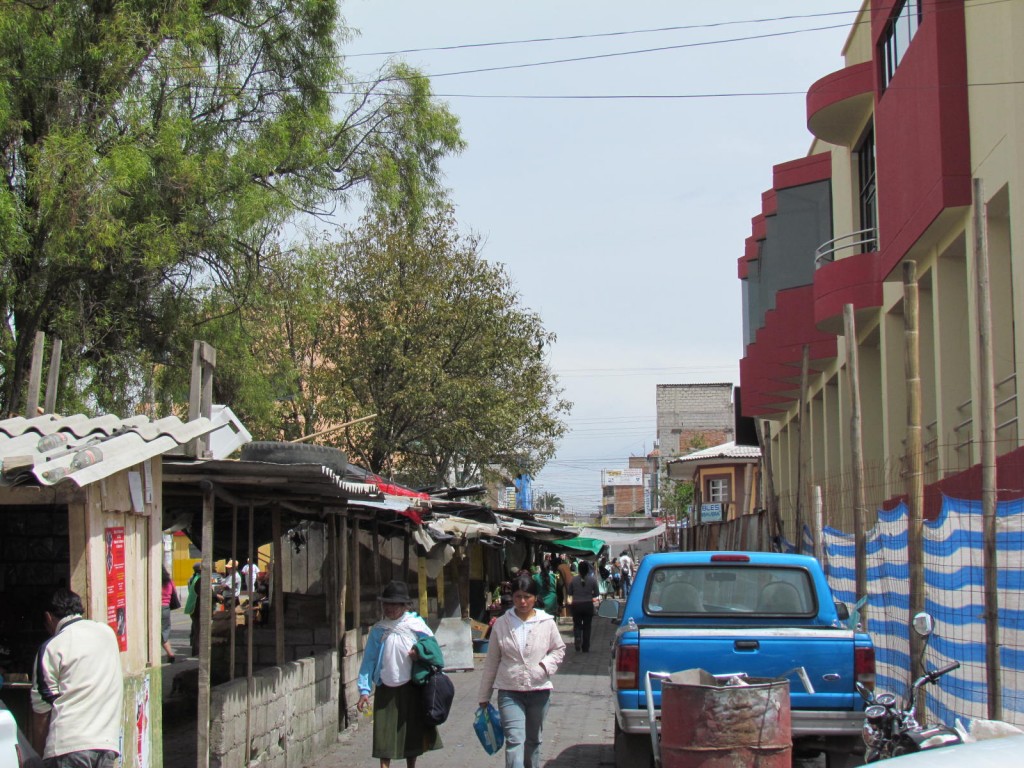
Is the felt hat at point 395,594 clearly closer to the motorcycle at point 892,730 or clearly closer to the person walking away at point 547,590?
the motorcycle at point 892,730

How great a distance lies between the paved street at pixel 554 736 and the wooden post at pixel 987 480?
3.89m

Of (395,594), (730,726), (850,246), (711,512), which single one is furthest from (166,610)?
(711,512)

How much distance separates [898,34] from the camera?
16781 millimetres

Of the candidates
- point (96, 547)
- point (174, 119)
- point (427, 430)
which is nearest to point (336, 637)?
point (96, 547)

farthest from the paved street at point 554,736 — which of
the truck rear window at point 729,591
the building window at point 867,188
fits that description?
the building window at point 867,188

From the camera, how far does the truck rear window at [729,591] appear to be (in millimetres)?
9352

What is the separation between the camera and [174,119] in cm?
1489

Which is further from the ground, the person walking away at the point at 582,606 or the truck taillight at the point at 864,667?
the truck taillight at the point at 864,667

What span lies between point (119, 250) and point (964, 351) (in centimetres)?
1065

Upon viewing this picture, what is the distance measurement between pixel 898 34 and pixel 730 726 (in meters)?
12.9

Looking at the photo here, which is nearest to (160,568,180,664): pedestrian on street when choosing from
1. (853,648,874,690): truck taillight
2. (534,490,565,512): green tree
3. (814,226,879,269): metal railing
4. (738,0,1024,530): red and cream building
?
(738,0,1024,530): red and cream building

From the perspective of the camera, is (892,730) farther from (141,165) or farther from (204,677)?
(141,165)

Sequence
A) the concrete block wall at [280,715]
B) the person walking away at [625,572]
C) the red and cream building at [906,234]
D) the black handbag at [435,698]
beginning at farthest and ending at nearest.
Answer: the person walking away at [625,572] < the red and cream building at [906,234] < the black handbag at [435,698] < the concrete block wall at [280,715]

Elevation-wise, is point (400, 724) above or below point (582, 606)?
above
